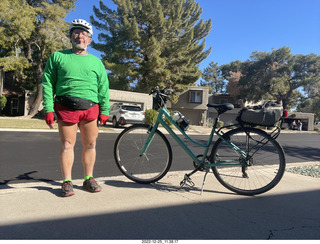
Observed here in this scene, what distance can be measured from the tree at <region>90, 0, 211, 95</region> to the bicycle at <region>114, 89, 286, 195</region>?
22.3 m

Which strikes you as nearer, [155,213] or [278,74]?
[155,213]

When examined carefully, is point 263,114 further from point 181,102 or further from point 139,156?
point 181,102

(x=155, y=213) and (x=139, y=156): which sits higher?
(x=139, y=156)

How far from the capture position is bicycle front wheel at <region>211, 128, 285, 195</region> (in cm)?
289

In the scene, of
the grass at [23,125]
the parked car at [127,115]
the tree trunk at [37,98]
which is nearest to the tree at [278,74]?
the parked car at [127,115]

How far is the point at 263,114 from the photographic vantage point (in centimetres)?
276

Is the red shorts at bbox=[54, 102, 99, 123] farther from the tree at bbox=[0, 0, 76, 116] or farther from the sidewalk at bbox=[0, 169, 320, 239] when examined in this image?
the tree at bbox=[0, 0, 76, 116]

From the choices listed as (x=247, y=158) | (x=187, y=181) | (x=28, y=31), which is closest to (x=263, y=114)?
(x=247, y=158)

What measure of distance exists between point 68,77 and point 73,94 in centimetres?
20

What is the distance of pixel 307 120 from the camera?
41406mm

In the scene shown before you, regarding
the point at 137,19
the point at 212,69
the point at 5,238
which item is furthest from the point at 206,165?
the point at 212,69

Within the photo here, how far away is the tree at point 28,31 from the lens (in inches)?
677

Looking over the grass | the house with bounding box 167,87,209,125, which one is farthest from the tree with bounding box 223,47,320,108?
the grass

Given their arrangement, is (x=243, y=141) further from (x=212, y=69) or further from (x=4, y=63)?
(x=212, y=69)
